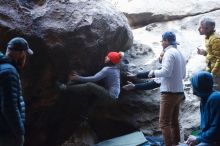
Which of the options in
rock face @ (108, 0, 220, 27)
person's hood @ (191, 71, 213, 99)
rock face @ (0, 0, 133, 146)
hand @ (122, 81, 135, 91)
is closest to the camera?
person's hood @ (191, 71, 213, 99)

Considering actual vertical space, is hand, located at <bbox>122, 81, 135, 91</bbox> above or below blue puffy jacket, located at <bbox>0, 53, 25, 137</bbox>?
below

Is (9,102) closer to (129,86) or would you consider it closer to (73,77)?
(73,77)

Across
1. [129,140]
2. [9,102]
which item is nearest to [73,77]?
[129,140]

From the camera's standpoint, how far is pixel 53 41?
607 centimetres

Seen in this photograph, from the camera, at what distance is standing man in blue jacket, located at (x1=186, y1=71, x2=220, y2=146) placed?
13.4ft

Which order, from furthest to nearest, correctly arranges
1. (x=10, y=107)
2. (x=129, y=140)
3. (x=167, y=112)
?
(x=129, y=140) < (x=167, y=112) < (x=10, y=107)

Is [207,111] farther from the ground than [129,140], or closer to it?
farther from the ground

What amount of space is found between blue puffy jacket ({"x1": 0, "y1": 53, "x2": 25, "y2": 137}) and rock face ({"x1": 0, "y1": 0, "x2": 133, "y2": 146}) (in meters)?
2.04

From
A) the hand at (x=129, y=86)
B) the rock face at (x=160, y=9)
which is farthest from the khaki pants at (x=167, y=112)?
the rock face at (x=160, y=9)

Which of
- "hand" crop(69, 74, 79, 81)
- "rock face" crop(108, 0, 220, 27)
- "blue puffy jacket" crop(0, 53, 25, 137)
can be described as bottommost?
"hand" crop(69, 74, 79, 81)

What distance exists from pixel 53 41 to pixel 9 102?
2.46m

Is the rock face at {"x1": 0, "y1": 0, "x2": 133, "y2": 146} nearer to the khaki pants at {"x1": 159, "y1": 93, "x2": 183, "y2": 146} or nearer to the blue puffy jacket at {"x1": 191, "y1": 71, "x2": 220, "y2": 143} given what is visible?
the khaki pants at {"x1": 159, "y1": 93, "x2": 183, "y2": 146}

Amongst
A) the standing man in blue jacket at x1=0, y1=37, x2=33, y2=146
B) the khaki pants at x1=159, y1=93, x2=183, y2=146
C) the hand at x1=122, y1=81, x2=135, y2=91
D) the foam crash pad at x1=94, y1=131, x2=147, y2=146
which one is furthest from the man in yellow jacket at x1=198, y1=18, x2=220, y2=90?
the standing man in blue jacket at x1=0, y1=37, x2=33, y2=146

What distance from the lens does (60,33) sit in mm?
6102
